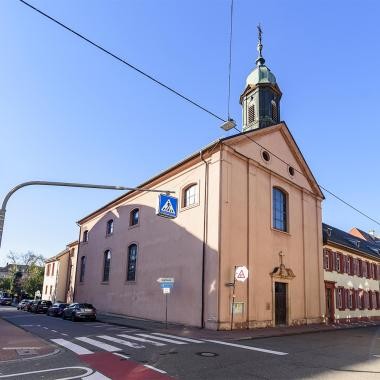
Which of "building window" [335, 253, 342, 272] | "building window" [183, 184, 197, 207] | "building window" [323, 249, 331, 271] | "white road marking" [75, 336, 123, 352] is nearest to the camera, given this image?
"white road marking" [75, 336, 123, 352]

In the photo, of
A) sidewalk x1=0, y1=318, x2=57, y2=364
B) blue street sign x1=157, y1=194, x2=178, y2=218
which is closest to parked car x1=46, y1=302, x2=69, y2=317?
sidewalk x1=0, y1=318, x2=57, y2=364

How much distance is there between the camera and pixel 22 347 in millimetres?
12086

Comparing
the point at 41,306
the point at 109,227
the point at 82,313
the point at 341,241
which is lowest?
the point at 41,306

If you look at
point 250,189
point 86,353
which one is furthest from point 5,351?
point 250,189

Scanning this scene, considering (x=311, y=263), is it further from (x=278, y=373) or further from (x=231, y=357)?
(x=278, y=373)

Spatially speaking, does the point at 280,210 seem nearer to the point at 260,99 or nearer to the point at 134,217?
the point at 260,99

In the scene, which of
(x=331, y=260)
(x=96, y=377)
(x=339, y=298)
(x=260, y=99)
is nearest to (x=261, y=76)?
(x=260, y=99)

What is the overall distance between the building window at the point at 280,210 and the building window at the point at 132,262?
34.0 feet

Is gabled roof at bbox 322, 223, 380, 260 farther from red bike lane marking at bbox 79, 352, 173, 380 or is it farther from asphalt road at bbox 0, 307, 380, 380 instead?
red bike lane marking at bbox 79, 352, 173, 380

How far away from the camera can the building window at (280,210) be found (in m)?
24.5

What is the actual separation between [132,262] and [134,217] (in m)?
3.44

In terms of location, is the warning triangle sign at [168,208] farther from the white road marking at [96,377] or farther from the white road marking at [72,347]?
the white road marking at [96,377]

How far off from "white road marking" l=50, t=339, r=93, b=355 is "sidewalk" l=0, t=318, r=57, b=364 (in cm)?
45

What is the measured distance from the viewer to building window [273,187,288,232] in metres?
24.5
